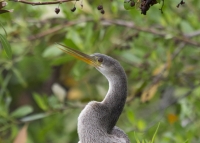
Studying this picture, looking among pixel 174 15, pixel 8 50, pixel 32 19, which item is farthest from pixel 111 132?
pixel 174 15

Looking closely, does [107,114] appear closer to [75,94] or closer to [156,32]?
[156,32]

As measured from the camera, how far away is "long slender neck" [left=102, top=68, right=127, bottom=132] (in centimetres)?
282

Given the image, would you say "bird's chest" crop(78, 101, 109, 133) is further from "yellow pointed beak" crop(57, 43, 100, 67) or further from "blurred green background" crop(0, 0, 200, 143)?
"blurred green background" crop(0, 0, 200, 143)

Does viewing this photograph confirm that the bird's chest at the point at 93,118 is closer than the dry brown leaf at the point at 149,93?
Yes

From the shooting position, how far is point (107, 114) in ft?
9.21

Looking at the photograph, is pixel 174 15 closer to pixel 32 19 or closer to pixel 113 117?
pixel 32 19

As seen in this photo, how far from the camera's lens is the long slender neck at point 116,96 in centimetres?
282

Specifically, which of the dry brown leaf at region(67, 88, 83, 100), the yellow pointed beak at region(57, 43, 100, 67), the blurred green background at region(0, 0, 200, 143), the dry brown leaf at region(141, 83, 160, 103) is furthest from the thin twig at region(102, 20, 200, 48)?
the dry brown leaf at region(67, 88, 83, 100)

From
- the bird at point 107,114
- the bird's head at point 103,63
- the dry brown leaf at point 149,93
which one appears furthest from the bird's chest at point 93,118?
the dry brown leaf at point 149,93

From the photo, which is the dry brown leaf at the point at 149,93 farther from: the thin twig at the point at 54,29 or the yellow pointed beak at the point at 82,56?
the yellow pointed beak at the point at 82,56

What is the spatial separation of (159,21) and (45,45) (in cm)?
99

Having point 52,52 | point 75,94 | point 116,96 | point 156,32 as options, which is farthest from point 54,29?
point 75,94

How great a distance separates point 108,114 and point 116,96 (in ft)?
0.27

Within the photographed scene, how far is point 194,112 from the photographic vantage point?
4.98 metres
